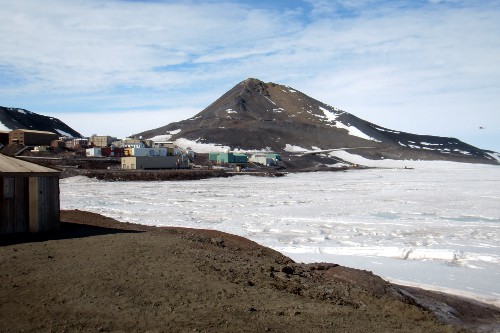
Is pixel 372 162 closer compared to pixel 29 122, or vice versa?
pixel 372 162

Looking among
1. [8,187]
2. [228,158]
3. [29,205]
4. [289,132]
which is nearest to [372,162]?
[289,132]

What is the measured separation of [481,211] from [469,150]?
186 meters

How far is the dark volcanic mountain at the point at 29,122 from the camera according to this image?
138500mm

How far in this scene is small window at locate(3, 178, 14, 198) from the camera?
39.5 ft

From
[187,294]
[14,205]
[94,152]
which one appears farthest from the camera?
[94,152]

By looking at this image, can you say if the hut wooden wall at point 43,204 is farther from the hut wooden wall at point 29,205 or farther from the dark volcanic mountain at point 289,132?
the dark volcanic mountain at point 289,132

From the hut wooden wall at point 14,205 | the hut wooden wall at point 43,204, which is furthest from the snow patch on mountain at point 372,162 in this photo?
the hut wooden wall at point 14,205

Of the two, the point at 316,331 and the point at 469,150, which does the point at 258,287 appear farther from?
the point at 469,150

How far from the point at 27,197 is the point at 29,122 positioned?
→ 5814 inches

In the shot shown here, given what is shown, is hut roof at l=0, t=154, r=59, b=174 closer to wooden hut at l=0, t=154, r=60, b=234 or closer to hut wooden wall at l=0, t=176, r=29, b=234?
wooden hut at l=0, t=154, r=60, b=234

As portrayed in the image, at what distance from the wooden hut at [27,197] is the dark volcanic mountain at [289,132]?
10576 centimetres

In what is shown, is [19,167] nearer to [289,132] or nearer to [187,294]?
[187,294]

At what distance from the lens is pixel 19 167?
1279 cm

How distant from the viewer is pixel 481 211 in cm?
2852
